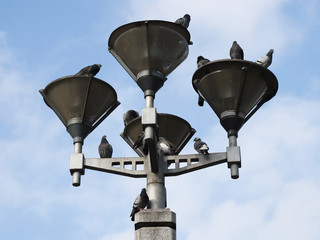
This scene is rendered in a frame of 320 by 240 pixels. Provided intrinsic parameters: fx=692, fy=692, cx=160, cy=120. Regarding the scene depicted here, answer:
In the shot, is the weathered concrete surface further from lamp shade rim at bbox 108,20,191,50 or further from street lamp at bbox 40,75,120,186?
lamp shade rim at bbox 108,20,191,50

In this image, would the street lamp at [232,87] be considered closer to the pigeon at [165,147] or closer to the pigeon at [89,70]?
the pigeon at [165,147]

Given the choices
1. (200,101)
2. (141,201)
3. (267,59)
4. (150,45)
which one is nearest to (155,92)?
(150,45)

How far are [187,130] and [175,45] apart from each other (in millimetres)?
1726

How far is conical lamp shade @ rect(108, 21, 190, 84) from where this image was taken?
7.79 meters

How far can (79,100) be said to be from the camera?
809 centimetres

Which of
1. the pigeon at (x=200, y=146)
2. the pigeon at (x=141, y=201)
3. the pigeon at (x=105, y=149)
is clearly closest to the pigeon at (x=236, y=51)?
the pigeon at (x=200, y=146)

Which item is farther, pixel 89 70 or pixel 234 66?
pixel 89 70

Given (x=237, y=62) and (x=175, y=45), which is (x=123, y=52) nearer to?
(x=175, y=45)

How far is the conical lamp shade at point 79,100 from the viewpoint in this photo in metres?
8.05

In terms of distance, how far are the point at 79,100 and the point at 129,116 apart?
186cm

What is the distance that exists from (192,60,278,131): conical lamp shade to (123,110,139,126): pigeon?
71.7 inches

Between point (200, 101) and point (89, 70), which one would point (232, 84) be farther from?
point (89, 70)

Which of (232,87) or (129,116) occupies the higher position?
(129,116)

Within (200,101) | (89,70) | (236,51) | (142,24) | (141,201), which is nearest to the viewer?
(141,201)
